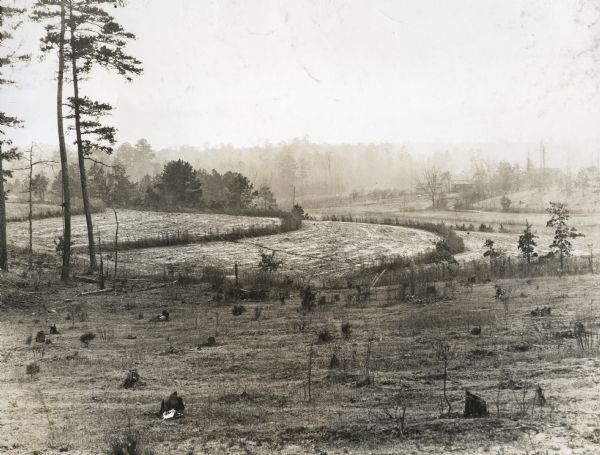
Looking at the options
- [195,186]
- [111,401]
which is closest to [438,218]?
[195,186]

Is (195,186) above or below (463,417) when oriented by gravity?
above

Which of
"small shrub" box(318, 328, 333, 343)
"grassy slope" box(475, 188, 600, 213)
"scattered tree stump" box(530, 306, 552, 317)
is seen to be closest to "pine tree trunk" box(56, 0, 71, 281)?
"small shrub" box(318, 328, 333, 343)

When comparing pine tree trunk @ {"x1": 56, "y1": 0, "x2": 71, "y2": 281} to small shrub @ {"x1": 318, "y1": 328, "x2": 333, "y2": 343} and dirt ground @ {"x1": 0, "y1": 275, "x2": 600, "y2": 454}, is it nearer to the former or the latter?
dirt ground @ {"x1": 0, "y1": 275, "x2": 600, "y2": 454}

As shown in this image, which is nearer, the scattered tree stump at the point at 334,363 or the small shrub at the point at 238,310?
the scattered tree stump at the point at 334,363

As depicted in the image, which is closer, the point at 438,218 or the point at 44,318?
the point at 44,318

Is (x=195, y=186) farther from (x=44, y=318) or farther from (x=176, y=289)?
(x=44, y=318)

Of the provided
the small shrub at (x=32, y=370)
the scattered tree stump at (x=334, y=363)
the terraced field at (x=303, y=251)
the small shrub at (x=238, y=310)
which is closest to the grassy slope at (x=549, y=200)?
the terraced field at (x=303, y=251)

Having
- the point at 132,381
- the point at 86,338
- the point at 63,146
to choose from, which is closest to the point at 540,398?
the point at 132,381

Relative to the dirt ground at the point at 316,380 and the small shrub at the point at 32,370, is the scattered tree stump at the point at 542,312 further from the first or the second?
the small shrub at the point at 32,370
